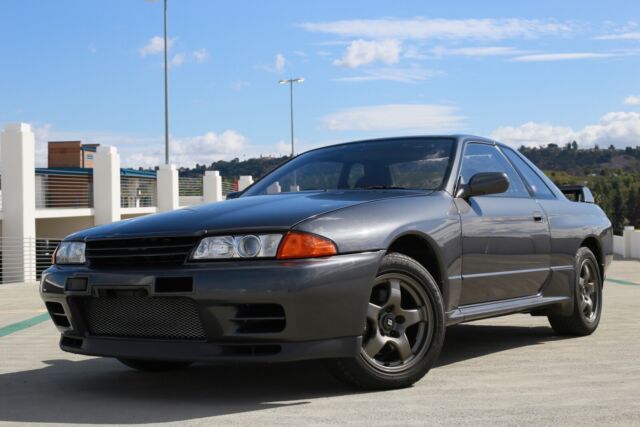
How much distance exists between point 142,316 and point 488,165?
2842 millimetres

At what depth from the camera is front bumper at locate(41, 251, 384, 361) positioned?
4520 mm

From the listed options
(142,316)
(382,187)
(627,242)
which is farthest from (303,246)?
(627,242)

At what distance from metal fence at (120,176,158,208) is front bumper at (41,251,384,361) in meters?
34.4

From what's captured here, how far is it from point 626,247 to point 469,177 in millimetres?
27784

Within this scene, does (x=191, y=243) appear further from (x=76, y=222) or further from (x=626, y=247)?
(x=76, y=222)

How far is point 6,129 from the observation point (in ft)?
84.7

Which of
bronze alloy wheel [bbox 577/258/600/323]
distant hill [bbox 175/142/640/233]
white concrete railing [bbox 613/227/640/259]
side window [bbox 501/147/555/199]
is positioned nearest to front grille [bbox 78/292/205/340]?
side window [bbox 501/147/555/199]

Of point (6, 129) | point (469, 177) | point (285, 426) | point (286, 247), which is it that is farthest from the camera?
point (6, 129)

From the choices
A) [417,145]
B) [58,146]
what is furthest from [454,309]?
[58,146]

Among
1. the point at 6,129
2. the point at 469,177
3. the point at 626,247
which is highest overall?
the point at 6,129

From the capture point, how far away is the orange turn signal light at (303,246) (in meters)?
4.59

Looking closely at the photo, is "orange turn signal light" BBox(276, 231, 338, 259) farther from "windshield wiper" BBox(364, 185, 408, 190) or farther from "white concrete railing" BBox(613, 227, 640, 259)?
"white concrete railing" BBox(613, 227, 640, 259)

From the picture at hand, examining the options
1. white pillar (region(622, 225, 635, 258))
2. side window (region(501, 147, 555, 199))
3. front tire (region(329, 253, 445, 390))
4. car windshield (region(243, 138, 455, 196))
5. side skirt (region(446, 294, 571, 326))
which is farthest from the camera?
white pillar (region(622, 225, 635, 258))

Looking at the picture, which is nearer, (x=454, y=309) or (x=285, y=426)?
(x=285, y=426)
